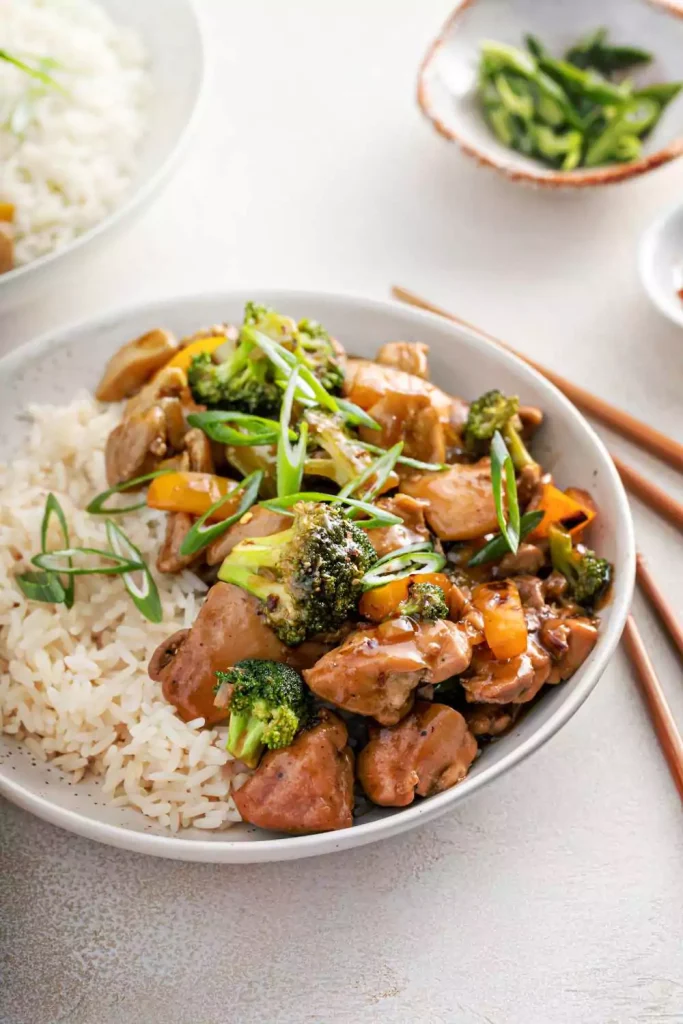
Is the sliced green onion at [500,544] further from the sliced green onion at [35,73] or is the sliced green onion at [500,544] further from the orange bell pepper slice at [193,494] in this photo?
the sliced green onion at [35,73]

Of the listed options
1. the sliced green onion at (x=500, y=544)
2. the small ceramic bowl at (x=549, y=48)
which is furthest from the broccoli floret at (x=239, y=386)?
the small ceramic bowl at (x=549, y=48)

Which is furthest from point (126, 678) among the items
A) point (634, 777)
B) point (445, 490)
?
point (634, 777)

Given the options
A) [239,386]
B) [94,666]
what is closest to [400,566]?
[239,386]

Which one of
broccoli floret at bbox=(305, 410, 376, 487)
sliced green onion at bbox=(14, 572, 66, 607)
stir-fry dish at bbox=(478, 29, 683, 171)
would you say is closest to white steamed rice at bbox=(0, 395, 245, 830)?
sliced green onion at bbox=(14, 572, 66, 607)

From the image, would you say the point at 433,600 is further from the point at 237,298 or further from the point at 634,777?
the point at 237,298

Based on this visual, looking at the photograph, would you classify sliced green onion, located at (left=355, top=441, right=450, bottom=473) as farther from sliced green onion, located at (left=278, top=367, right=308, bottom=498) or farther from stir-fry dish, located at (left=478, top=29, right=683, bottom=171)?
stir-fry dish, located at (left=478, top=29, right=683, bottom=171)

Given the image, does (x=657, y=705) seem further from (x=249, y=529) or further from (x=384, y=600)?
(x=249, y=529)
